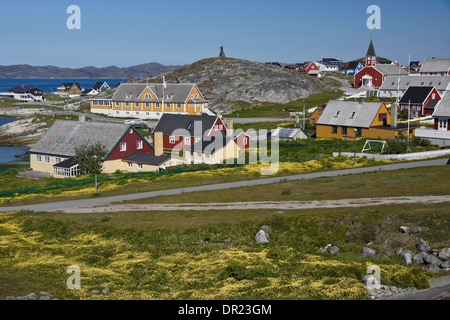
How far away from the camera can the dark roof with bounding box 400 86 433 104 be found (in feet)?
287

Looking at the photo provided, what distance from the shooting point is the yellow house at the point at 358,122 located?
66938 millimetres

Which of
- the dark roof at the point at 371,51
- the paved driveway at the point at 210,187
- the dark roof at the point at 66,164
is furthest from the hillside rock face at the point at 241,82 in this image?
the paved driveway at the point at 210,187

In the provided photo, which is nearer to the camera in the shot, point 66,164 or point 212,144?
point 66,164

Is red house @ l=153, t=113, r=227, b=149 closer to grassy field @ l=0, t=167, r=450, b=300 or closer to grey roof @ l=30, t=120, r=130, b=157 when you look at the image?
grey roof @ l=30, t=120, r=130, b=157

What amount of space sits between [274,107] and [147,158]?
62.2 m

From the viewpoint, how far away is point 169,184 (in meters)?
46.5

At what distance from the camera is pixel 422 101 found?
86812mm

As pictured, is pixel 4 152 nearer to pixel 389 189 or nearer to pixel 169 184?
pixel 169 184

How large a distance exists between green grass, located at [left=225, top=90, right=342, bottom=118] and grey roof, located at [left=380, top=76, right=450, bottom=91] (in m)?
14.6

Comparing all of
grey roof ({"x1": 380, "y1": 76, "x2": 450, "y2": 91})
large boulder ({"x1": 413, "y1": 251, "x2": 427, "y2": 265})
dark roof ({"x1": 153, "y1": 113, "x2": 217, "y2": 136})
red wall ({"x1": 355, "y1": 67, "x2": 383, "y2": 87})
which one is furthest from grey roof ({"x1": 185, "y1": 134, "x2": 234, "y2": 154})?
red wall ({"x1": 355, "y1": 67, "x2": 383, "y2": 87})

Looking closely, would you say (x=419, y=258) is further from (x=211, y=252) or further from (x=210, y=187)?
(x=210, y=187)

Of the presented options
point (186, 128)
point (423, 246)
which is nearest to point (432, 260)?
point (423, 246)
